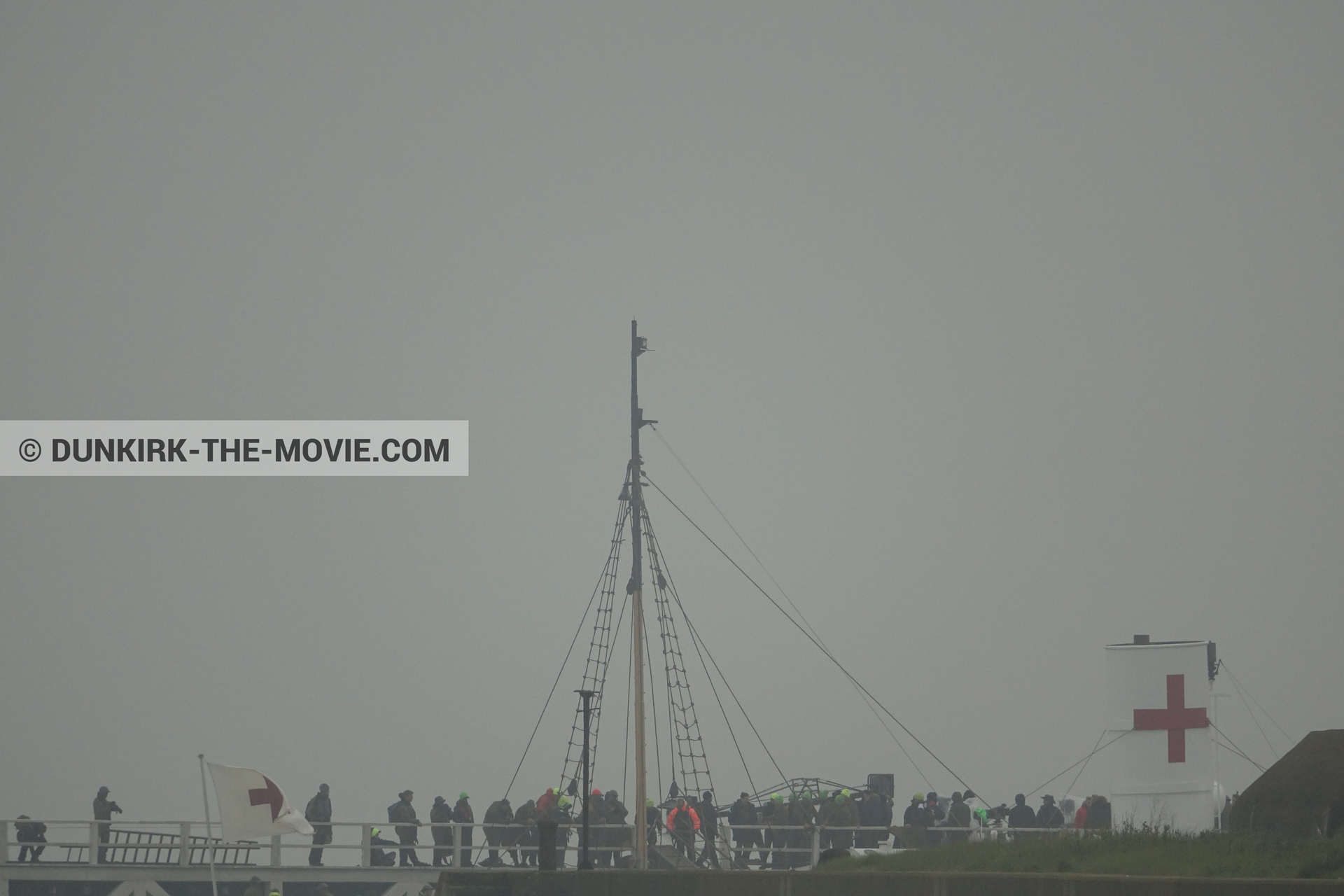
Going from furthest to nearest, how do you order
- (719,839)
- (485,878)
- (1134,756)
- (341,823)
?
(341,823)
(719,839)
(1134,756)
(485,878)

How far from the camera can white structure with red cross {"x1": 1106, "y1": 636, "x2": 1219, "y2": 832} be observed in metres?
22.5

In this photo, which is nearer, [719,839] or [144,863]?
[719,839]

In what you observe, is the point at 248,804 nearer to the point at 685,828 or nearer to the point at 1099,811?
the point at 685,828

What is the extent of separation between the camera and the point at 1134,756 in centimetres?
2275

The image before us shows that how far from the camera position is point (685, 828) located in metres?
31.9

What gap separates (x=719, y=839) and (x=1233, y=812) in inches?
515

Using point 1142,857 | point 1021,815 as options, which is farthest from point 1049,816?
point 1142,857

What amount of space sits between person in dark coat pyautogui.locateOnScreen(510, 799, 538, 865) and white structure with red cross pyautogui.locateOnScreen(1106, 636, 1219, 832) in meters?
12.0

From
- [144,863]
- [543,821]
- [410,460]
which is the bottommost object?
[144,863]

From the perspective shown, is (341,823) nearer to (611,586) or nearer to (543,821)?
(611,586)

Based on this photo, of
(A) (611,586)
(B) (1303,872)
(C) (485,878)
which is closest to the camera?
(B) (1303,872)

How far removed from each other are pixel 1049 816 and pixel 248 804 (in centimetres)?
1553

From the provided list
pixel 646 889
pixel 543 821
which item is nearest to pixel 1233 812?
pixel 646 889

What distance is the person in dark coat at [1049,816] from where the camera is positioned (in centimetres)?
3422
